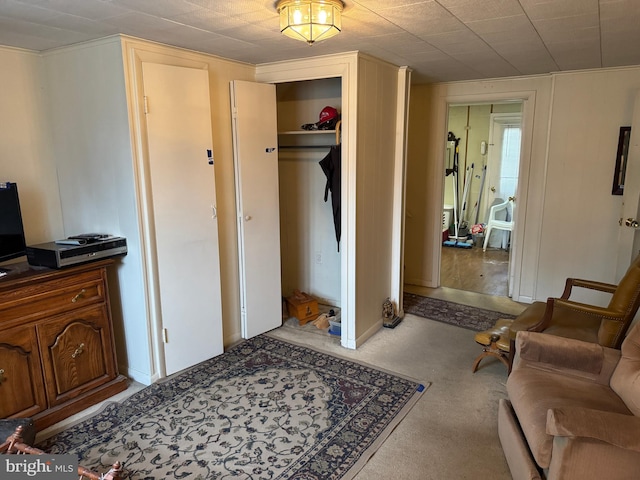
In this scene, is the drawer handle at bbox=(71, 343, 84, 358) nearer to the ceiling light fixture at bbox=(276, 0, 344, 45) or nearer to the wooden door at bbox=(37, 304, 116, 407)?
the wooden door at bbox=(37, 304, 116, 407)

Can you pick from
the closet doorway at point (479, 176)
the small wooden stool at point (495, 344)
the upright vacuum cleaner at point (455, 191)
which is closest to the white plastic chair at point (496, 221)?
the closet doorway at point (479, 176)

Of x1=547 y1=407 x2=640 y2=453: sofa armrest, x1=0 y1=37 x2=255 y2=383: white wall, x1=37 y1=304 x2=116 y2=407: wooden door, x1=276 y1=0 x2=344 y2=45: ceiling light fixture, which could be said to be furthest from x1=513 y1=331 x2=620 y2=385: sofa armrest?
x1=37 y1=304 x2=116 y2=407: wooden door

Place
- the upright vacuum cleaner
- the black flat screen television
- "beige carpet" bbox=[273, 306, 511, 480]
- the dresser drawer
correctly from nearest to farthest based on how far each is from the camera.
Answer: "beige carpet" bbox=[273, 306, 511, 480]
the dresser drawer
the black flat screen television
the upright vacuum cleaner

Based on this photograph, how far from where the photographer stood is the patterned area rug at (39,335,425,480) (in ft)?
7.11

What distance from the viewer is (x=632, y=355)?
6.59ft

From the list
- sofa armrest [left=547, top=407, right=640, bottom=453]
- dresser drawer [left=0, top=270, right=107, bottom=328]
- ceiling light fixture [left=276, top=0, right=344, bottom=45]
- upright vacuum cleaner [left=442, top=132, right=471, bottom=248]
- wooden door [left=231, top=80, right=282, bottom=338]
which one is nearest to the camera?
sofa armrest [left=547, top=407, right=640, bottom=453]

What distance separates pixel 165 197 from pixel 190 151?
358mm

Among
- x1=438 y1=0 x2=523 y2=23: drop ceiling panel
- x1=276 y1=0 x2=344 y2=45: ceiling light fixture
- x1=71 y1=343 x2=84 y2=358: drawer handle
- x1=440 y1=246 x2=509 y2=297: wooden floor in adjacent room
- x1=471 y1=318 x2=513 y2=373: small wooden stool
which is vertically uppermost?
x1=438 y1=0 x2=523 y2=23: drop ceiling panel

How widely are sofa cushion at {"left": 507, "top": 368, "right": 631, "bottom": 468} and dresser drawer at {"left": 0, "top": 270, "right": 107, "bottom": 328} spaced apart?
95.7 inches

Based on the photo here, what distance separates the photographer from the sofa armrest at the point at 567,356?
2.16 meters

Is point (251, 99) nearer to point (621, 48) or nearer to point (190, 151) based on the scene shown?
point (190, 151)

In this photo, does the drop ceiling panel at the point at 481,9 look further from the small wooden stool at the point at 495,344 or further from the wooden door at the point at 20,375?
the wooden door at the point at 20,375

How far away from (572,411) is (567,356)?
63 cm

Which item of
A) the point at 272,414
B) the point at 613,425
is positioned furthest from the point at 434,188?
the point at 613,425
